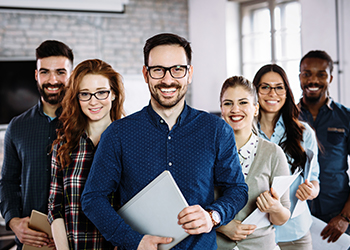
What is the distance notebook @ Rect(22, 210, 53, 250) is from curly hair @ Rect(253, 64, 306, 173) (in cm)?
142

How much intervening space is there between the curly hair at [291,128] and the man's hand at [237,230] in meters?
0.60

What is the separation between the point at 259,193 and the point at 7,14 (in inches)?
190

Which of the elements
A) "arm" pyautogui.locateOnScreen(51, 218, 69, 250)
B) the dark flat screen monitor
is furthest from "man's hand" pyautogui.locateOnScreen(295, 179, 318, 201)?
the dark flat screen monitor

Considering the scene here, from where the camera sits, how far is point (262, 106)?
7.00 feet

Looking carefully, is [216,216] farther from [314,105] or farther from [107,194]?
[314,105]

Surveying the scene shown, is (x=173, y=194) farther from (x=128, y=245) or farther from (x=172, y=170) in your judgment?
(x=128, y=245)

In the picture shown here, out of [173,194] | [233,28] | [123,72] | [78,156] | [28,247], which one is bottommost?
[28,247]

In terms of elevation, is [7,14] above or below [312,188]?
above

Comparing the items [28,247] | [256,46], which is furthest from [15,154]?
[256,46]

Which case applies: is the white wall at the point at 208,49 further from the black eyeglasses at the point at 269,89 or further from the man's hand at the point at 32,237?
the man's hand at the point at 32,237

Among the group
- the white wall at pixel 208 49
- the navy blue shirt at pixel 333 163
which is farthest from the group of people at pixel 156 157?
the white wall at pixel 208 49

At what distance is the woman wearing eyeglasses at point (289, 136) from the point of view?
1980mm

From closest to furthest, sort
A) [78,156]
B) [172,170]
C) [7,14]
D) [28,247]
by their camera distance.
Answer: [172,170], [78,156], [28,247], [7,14]

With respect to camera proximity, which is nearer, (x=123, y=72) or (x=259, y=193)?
(x=259, y=193)
